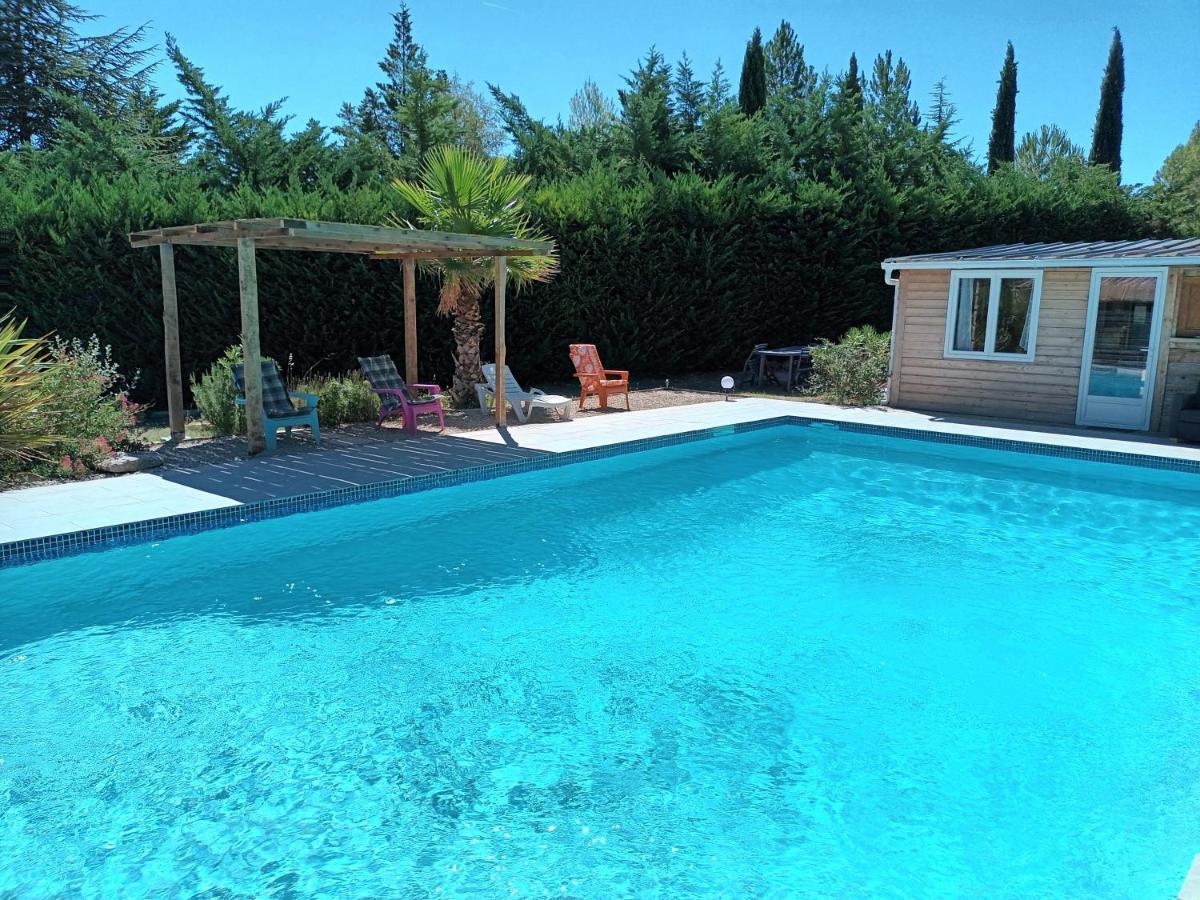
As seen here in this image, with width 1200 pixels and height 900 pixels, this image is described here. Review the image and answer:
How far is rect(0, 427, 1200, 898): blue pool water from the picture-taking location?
3041mm

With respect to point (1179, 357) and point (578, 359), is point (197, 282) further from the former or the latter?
point (1179, 357)

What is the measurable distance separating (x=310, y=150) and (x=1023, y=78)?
23.2 metres

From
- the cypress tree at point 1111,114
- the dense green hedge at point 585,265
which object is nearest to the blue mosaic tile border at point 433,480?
the dense green hedge at point 585,265

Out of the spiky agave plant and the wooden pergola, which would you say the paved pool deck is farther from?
the wooden pergola

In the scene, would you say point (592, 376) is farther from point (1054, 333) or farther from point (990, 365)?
point (1054, 333)

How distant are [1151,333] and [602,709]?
9286mm

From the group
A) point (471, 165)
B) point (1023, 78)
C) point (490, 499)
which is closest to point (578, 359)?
point (471, 165)

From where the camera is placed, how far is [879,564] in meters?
6.26

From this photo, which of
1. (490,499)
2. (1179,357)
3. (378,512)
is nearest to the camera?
(378,512)

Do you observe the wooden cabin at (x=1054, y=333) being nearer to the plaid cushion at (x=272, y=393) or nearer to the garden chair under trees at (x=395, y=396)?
the garden chair under trees at (x=395, y=396)

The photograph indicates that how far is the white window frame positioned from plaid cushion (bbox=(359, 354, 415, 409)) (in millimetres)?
7318

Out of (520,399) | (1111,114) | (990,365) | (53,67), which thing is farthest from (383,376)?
(1111,114)

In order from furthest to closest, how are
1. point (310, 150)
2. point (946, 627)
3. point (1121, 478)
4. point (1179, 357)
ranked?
point (310, 150) → point (1179, 357) → point (1121, 478) → point (946, 627)

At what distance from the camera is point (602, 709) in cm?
412
